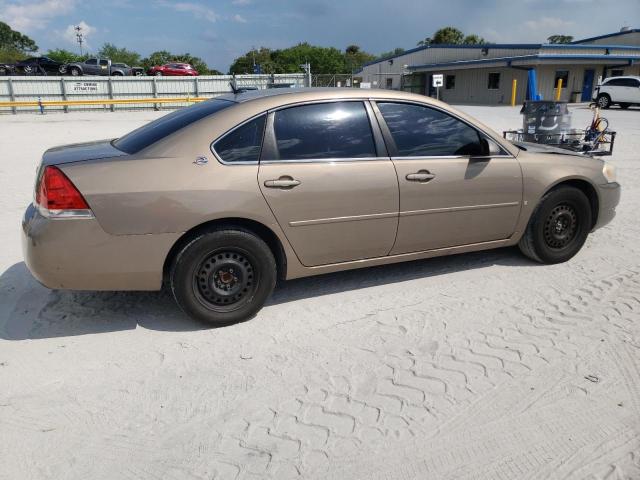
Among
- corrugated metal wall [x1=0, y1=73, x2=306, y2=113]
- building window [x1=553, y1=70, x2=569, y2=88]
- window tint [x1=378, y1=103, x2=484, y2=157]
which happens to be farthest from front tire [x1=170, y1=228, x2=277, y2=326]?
building window [x1=553, y1=70, x2=569, y2=88]

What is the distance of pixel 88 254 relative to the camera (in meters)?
3.30

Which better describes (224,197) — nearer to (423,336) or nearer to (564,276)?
(423,336)

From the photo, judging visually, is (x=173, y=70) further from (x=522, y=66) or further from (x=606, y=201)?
(x=606, y=201)

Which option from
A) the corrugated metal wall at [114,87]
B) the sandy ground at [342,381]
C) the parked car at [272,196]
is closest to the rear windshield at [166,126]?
the parked car at [272,196]

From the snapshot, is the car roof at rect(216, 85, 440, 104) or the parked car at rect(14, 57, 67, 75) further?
the parked car at rect(14, 57, 67, 75)

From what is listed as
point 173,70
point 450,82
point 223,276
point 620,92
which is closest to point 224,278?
point 223,276

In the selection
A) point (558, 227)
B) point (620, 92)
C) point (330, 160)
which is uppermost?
point (620, 92)

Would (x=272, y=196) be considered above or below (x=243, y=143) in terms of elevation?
below

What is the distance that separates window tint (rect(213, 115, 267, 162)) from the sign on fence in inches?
1238

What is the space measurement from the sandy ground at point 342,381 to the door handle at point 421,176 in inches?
37.4

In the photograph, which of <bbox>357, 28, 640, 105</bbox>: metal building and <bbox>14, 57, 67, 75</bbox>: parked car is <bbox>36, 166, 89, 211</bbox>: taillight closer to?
<bbox>357, 28, 640, 105</bbox>: metal building

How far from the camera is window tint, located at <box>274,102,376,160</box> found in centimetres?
372

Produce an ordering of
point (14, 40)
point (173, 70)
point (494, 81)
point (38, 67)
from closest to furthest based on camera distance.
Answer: point (38, 67), point (173, 70), point (494, 81), point (14, 40)

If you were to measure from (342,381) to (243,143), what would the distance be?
1767 millimetres
